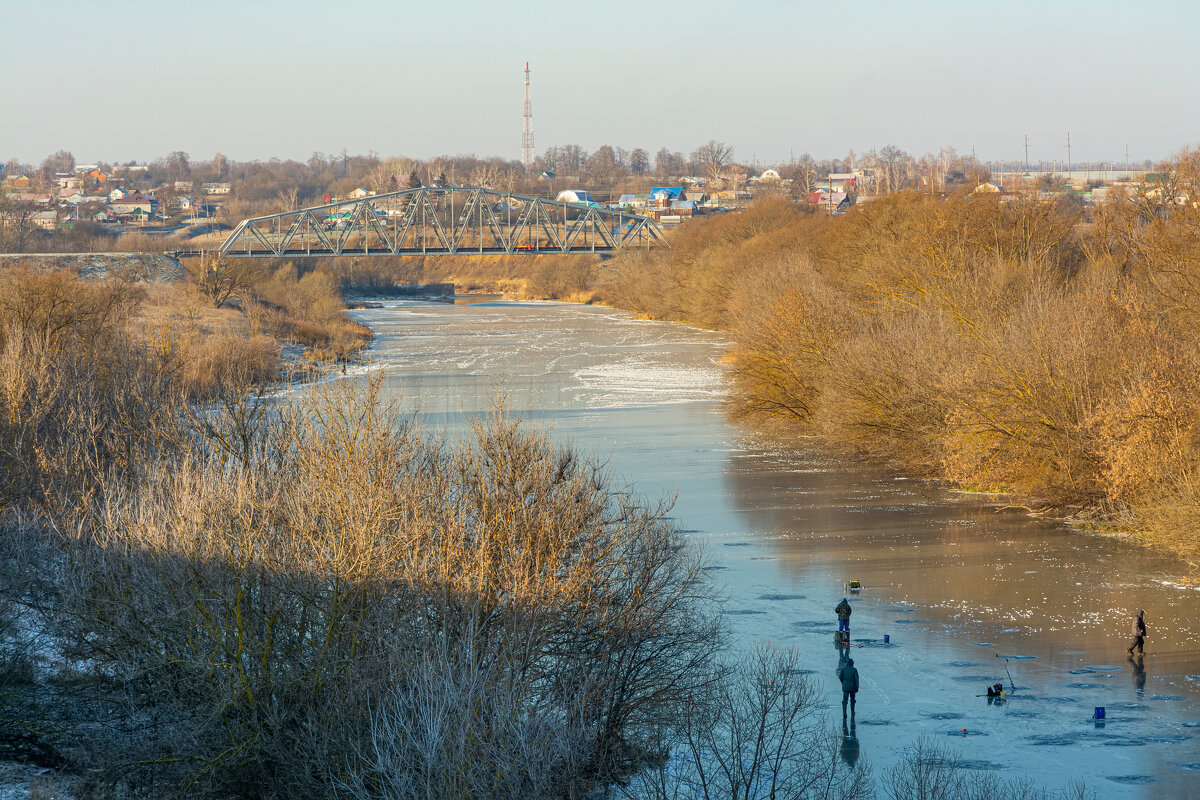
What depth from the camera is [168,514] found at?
1203cm

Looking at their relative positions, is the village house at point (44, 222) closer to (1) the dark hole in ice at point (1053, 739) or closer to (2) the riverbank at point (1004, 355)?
(2) the riverbank at point (1004, 355)

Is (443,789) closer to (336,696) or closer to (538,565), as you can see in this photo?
(336,696)

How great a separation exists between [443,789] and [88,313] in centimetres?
2802

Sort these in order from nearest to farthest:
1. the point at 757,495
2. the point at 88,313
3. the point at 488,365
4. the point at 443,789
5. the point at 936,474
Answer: the point at 443,789 → the point at 757,495 → the point at 936,474 → the point at 88,313 → the point at 488,365

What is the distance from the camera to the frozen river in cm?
1196

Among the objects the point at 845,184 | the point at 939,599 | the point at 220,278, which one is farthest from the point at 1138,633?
the point at 845,184

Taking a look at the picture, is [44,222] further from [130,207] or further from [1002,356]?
[1002,356]

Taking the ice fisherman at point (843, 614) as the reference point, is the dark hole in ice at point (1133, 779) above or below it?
below

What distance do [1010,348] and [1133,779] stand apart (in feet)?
47.2

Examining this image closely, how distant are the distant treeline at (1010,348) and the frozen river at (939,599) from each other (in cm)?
123

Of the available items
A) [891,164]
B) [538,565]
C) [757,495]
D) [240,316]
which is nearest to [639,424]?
[757,495]

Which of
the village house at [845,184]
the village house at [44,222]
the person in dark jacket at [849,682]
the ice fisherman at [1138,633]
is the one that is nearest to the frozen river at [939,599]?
the ice fisherman at [1138,633]

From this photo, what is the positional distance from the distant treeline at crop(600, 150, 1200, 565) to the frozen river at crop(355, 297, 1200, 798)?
1.23 meters

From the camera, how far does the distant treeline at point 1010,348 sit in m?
20.1
